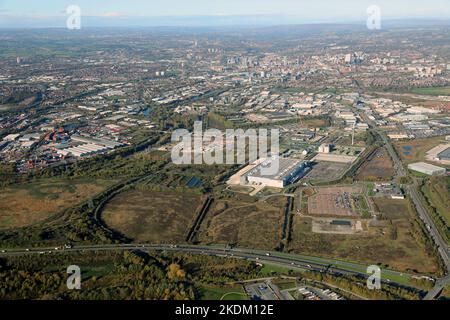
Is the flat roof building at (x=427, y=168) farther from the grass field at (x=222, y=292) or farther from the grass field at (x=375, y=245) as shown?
the grass field at (x=222, y=292)

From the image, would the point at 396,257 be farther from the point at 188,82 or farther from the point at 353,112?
the point at 188,82

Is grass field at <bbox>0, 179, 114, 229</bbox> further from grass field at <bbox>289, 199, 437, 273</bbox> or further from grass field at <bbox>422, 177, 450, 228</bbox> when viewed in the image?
grass field at <bbox>422, 177, 450, 228</bbox>

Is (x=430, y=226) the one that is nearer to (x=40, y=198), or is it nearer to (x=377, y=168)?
(x=377, y=168)

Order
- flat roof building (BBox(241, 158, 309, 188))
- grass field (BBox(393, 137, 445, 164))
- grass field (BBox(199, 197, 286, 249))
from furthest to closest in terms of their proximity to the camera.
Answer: grass field (BBox(393, 137, 445, 164)) < flat roof building (BBox(241, 158, 309, 188)) < grass field (BBox(199, 197, 286, 249))

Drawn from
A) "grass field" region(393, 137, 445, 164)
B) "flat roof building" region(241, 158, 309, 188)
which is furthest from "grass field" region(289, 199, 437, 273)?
"grass field" region(393, 137, 445, 164)

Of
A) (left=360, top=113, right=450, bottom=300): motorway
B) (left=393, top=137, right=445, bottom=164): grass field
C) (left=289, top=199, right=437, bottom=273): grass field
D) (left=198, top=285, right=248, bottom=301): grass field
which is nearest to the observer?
(left=198, top=285, right=248, bottom=301): grass field

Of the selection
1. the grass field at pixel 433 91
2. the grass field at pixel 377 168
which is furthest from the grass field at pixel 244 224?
the grass field at pixel 433 91
